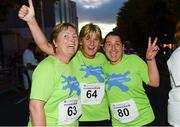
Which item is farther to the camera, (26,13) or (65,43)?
(26,13)

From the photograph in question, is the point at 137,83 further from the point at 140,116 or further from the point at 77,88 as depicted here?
the point at 77,88

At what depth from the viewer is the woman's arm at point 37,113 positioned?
12.6 feet

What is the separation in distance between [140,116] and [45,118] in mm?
1308

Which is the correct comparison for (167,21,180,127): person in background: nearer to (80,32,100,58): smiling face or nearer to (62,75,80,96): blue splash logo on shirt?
(62,75,80,96): blue splash logo on shirt

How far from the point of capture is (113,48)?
4.99 meters

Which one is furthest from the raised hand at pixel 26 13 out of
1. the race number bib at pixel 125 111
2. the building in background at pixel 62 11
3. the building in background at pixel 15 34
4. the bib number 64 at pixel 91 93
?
the building in background at pixel 62 11

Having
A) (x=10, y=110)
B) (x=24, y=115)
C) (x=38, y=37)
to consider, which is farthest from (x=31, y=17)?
(x=10, y=110)

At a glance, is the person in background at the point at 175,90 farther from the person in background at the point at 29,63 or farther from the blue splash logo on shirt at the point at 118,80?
the person in background at the point at 29,63

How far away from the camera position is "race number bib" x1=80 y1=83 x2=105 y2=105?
16.5ft

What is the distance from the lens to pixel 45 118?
12.9 feet

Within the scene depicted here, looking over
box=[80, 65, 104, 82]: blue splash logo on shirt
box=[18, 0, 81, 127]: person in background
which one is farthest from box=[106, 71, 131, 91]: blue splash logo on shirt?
box=[18, 0, 81, 127]: person in background

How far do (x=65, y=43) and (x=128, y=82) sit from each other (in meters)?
0.99

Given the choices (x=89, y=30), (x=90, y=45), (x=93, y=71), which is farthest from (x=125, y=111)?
(x=89, y=30)

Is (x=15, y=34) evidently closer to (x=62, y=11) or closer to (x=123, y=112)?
(x=62, y=11)
